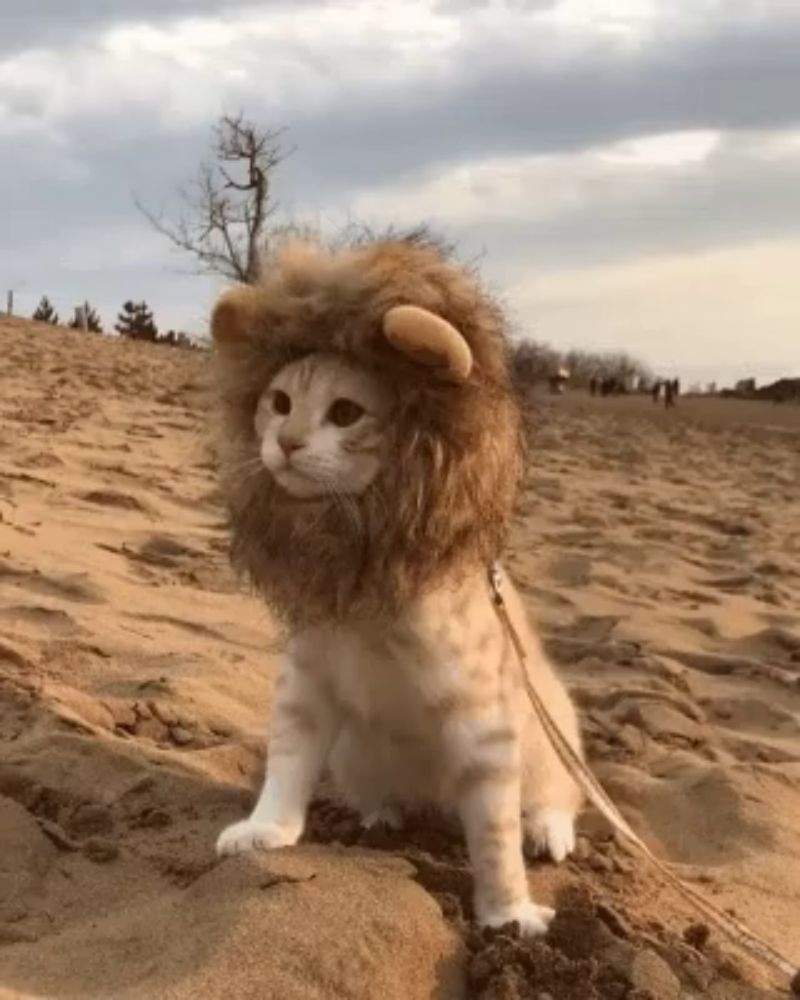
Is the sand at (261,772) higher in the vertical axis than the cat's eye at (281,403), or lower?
lower

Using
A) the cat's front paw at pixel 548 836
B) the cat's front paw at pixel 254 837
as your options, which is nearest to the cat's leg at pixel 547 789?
the cat's front paw at pixel 548 836

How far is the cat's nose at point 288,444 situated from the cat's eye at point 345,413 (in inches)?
2.9

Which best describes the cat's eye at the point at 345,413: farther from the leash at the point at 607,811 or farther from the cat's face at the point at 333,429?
the leash at the point at 607,811

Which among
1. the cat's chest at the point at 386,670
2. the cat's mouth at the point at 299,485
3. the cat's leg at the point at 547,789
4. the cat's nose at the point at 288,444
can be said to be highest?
the cat's nose at the point at 288,444

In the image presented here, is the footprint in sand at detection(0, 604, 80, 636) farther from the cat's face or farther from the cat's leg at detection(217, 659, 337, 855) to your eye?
the cat's face

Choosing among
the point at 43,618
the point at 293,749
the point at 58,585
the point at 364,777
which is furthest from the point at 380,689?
the point at 58,585

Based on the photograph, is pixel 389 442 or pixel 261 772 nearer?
pixel 389 442

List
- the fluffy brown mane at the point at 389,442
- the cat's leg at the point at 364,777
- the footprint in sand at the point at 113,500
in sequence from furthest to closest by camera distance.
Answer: the footprint in sand at the point at 113,500 < the cat's leg at the point at 364,777 < the fluffy brown mane at the point at 389,442

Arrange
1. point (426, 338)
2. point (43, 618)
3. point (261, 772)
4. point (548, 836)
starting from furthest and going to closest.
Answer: point (43, 618)
point (261, 772)
point (548, 836)
point (426, 338)

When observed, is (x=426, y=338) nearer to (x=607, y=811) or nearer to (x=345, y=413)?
(x=345, y=413)

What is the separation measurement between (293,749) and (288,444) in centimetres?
68

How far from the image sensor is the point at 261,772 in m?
3.81

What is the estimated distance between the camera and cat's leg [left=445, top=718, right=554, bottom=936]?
2.99 m

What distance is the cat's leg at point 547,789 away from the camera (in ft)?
11.3
